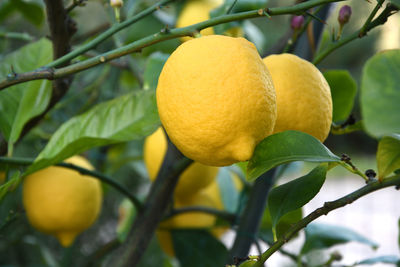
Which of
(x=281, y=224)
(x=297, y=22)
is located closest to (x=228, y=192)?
(x=281, y=224)

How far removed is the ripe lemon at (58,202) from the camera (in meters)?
0.59

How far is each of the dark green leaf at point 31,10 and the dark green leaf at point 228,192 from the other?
435 millimetres

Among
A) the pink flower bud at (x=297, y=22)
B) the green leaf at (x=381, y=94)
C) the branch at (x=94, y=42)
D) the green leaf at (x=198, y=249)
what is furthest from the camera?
the green leaf at (x=198, y=249)

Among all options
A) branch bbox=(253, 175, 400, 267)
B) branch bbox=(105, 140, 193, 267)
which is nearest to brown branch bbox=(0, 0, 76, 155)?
branch bbox=(105, 140, 193, 267)

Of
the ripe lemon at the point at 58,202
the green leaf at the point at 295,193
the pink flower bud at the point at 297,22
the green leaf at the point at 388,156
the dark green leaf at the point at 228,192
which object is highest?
the pink flower bud at the point at 297,22

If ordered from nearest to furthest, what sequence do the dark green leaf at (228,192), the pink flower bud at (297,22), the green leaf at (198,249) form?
the pink flower bud at (297,22)
the green leaf at (198,249)
the dark green leaf at (228,192)

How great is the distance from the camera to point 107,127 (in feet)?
1.47

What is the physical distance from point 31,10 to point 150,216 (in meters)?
0.47

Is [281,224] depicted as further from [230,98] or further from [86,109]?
[86,109]

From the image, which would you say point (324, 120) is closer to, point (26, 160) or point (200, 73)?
point (200, 73)

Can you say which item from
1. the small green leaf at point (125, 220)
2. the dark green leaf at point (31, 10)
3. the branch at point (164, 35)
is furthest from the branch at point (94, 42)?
the dark green leaf at point (31, 10)

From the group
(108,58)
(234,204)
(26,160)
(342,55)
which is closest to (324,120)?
(108,58)

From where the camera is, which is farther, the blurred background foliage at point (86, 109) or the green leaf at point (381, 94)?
the blurred background foliage at point (86, 109)

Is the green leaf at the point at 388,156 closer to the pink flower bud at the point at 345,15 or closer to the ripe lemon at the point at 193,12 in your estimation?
the pink flower bud at the point at 345,15
